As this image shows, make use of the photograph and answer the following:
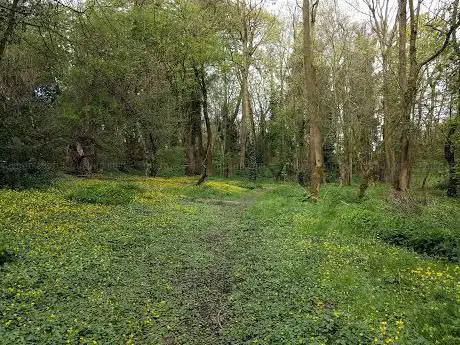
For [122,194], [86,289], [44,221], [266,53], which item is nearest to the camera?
[86,289]

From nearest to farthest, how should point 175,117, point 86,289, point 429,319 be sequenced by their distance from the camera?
point 429,319, point 86,289, point 175,117

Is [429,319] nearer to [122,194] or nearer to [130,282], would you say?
[130,282]

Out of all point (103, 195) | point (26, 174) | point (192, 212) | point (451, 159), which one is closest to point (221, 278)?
point (192, 212)

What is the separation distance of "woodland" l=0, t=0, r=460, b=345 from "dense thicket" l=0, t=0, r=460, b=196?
0.16 m

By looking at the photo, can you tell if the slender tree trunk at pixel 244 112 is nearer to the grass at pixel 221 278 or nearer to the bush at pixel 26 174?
the bush at pixel 26 174

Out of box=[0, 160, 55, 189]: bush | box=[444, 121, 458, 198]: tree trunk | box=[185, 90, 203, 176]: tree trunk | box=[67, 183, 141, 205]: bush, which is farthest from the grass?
box=[185, 90, 203, 176]: tree trunk

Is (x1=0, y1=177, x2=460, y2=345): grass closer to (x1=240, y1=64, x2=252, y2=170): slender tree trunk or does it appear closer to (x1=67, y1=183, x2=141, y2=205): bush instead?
(x1=67, y1=183, x2=141, y2=205): bush

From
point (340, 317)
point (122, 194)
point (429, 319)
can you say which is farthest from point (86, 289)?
point (122, 194)

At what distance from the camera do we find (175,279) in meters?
7.86

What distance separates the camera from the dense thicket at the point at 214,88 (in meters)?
16.1

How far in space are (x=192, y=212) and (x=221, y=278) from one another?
24.3 ft

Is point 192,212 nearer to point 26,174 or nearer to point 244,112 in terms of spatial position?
point 26,174

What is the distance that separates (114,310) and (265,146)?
44.9 metres

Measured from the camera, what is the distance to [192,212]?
50.5ft
